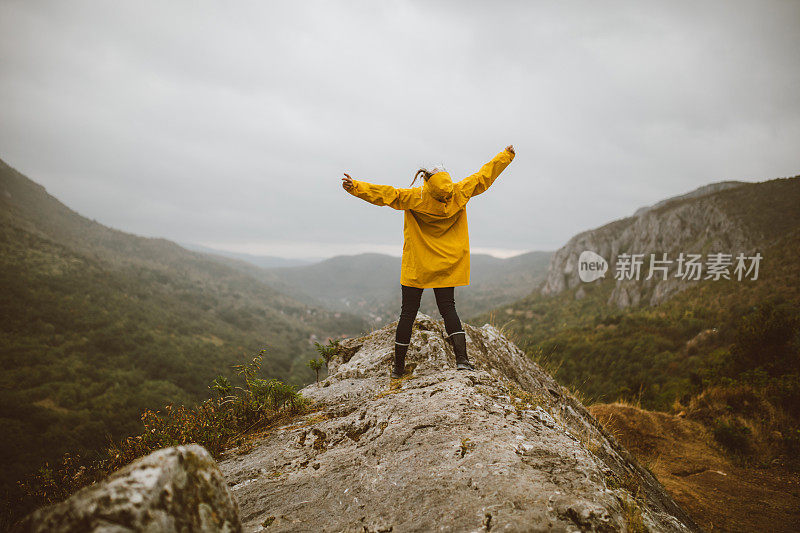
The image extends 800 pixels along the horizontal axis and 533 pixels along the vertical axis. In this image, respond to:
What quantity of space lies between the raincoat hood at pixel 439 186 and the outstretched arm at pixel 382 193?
0.26 meters

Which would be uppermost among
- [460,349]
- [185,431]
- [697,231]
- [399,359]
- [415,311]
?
[697,231]

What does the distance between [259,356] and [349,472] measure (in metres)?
2.49

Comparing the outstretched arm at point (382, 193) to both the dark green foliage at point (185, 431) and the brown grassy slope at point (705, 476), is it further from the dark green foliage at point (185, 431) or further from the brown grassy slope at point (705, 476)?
the brown grassy slope at point (705, 476)

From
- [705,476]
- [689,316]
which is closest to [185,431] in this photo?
[705,476]

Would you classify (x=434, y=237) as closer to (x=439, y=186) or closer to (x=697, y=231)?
(x=439, y=186)

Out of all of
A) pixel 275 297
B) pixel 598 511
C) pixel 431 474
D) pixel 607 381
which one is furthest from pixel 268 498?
pixel 275 297

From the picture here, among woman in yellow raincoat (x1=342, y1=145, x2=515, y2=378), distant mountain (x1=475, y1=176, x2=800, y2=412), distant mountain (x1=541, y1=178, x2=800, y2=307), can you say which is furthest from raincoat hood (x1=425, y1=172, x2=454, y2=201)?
distant mountain (x1=541, y1=178, x2=800, y2=307)

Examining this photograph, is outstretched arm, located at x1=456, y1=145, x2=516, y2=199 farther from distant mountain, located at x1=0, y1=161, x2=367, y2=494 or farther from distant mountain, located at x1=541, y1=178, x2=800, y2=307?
distant mountain, located at x1=541, y1=178, x2=800, y2=307

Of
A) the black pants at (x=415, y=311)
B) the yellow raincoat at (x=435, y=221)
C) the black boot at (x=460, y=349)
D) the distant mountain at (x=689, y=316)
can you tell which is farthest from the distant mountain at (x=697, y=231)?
the black pants at (x=415, y=311)

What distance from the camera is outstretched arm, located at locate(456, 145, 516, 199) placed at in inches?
169

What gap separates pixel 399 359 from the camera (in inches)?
179

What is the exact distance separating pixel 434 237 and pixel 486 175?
1.19 m

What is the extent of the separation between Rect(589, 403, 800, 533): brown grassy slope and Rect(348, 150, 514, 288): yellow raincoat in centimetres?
531

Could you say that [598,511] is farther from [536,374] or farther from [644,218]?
[644,218]
